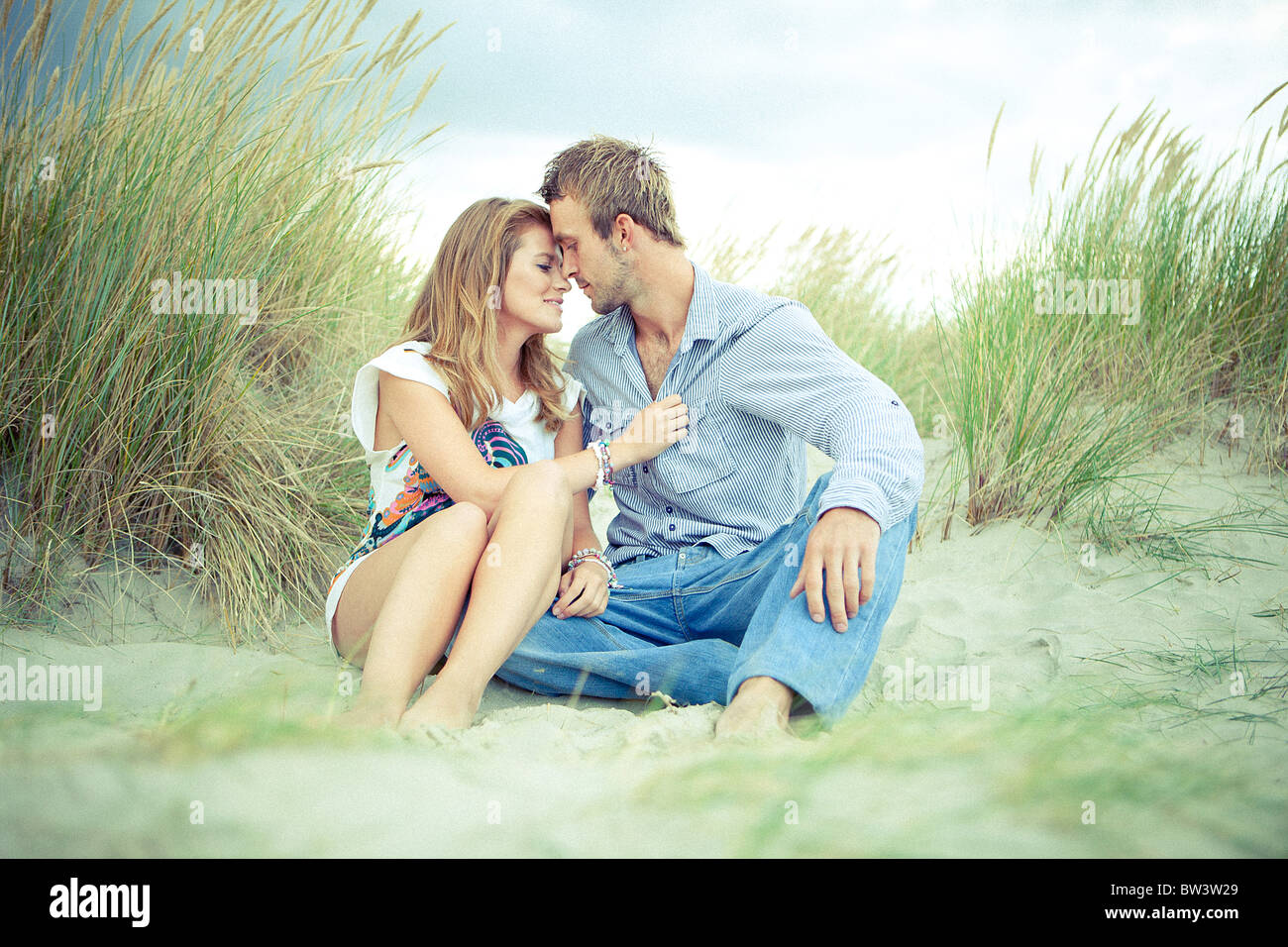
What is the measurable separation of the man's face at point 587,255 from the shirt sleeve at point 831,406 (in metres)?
0.36

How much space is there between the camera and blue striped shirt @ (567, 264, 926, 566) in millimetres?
2152

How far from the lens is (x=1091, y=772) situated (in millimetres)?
1351

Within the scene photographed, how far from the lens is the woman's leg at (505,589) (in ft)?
5.62

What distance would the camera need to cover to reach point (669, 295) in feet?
8.05

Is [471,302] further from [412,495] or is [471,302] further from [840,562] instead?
[840,562]

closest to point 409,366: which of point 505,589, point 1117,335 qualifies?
point 505,589

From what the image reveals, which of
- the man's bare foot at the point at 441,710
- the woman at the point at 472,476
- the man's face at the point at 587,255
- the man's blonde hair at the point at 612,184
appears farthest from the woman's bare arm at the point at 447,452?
the man's blonde hair at the point at 612,184

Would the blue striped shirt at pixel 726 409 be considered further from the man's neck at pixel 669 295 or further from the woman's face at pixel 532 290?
the woman's face at pixel 532 290

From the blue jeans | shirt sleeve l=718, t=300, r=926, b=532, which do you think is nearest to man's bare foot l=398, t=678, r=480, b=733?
the blue jeans

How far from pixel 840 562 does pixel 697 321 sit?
0.88m

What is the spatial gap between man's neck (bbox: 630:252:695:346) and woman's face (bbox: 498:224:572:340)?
24cm

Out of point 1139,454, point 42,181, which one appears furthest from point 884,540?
point 42,181

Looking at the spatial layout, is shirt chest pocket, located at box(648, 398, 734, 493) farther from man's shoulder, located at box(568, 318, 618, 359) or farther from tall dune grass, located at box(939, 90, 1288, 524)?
tall dune grass, located at box(939, 90, 1288, 524)

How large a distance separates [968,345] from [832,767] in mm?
2241
